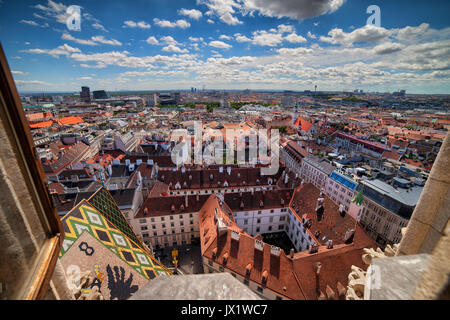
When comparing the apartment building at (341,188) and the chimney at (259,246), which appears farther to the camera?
the apartment building at (341,188)

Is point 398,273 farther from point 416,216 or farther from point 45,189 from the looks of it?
point 45,189

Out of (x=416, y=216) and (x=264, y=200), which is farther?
(x=264, y=200)

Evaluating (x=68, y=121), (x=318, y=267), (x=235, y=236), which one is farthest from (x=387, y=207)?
(x=68, y=121)

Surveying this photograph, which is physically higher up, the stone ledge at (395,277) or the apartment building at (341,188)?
the stone ledge at (395,277)

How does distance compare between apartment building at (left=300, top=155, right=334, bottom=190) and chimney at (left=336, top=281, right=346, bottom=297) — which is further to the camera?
apartment building at (left=300, top=155, right=334, bottom=190)

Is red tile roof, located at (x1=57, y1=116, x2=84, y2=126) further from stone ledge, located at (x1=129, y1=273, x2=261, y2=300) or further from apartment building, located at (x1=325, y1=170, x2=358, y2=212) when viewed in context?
stone ledge, located at (x1=129, y1=273, x2=261, y2=300)

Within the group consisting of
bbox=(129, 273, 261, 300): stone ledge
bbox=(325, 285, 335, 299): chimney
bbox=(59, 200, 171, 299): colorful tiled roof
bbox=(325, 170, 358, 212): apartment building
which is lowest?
bbox=(325, 170, 358, 212): apartment building

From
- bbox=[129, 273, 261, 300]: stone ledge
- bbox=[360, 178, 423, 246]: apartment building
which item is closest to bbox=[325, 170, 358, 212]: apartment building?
bbox=[360, 178, 423, 246]: apartment building

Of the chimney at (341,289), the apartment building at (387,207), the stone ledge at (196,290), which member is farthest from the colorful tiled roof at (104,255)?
the apartment building at (387,207)

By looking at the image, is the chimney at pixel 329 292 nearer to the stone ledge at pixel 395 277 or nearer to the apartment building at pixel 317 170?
the stone ledge at pixel 395 277

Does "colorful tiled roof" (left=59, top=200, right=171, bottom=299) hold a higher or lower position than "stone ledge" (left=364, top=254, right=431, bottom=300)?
lower

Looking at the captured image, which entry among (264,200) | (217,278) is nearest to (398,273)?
(217,278)
